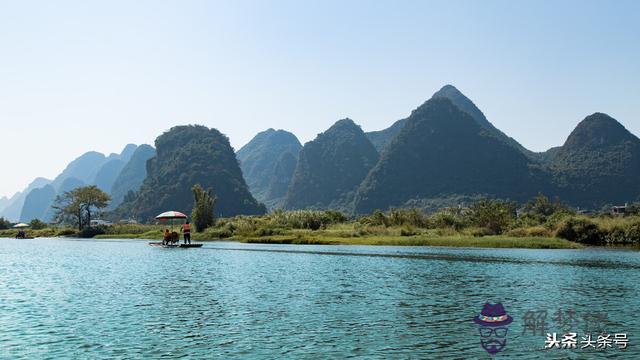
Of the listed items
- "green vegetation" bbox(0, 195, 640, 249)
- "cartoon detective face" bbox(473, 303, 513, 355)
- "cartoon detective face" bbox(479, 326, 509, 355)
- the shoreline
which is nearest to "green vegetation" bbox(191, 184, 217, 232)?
"green vegetation" bbox(0, 195, 640, 249)

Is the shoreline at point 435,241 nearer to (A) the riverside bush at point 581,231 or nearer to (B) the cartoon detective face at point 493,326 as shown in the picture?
(A) the riverside bush at point 581,231

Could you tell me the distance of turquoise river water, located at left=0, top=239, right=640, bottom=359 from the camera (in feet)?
54.3

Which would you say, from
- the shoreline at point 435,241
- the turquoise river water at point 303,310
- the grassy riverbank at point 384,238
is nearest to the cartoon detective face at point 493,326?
the turquoise river water at point 303,310

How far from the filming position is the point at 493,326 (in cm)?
2083

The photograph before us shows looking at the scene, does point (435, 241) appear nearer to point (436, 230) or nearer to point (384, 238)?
point (384, 238)

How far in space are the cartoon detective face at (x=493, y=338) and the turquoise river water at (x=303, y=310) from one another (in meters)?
0.26

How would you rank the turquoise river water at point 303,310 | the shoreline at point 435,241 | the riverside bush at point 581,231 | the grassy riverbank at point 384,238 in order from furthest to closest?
the riverside bush at point 581,231 < the grassy riverbank at point 384,238 < the shoreline at point 435,241 < the turquoise river water at point 303,310

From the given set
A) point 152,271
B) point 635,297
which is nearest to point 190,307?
point 152,271

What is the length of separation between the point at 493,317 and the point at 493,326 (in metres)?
1.48

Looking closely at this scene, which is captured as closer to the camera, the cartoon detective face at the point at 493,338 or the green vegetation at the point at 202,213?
the cartoon detective face at the point at 493,338

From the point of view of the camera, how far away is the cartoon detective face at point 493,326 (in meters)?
17.1

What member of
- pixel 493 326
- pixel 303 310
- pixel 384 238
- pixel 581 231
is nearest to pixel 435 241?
pixel 384 238

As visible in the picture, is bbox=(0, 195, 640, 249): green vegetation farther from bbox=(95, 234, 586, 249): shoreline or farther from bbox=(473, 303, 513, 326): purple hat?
bbox=(473, 303, 513, 326): purple hat

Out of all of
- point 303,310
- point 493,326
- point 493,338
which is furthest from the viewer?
point 303,310
